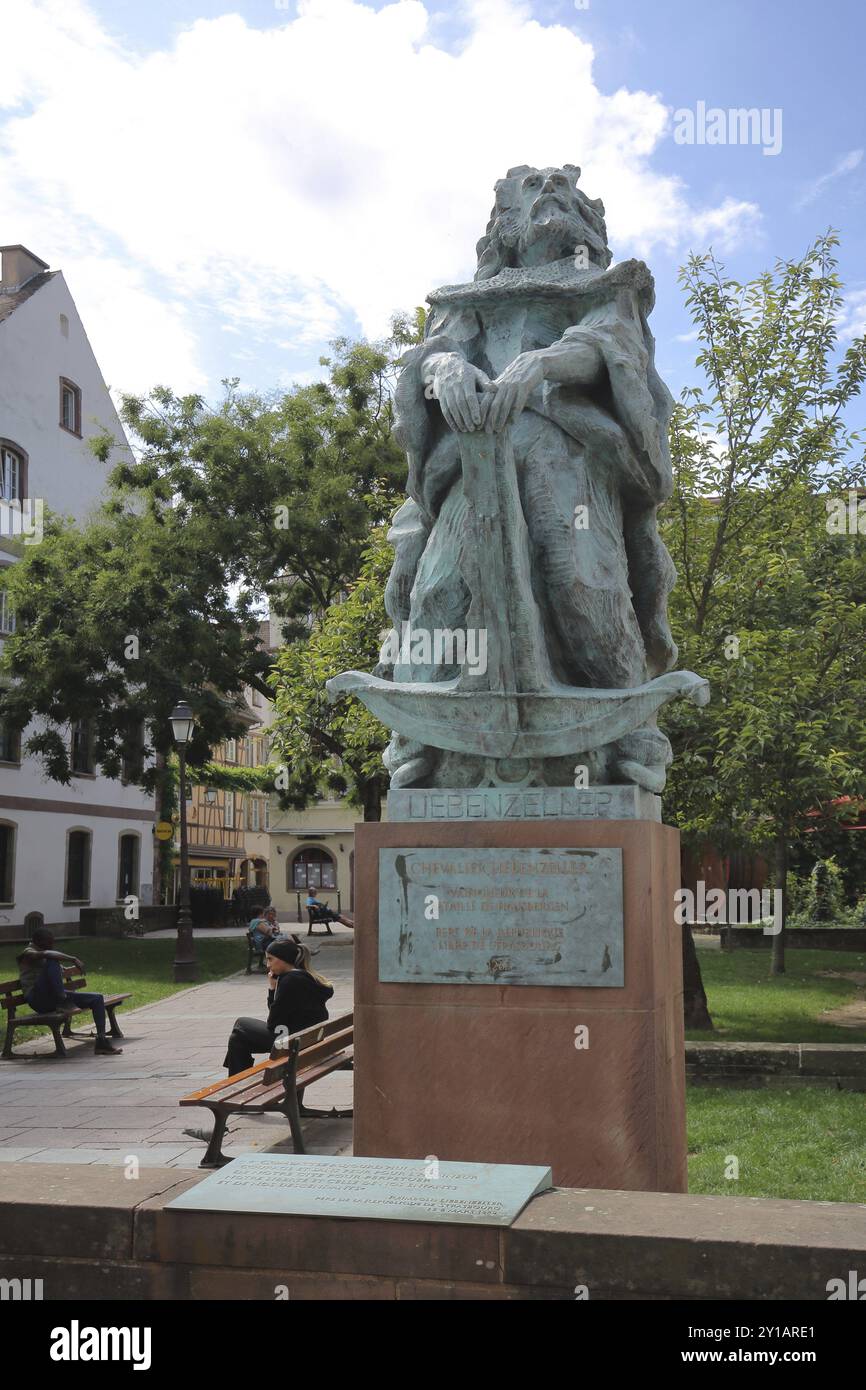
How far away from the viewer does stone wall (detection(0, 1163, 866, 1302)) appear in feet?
10.2

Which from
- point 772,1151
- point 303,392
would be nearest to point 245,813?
point 303,392

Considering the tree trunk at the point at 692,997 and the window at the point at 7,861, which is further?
the window at the point at 7,861

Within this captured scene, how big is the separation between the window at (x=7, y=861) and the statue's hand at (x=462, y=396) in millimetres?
28771

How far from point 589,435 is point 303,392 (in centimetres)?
2418

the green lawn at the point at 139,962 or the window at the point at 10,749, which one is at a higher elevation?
the window at the point at 10,749

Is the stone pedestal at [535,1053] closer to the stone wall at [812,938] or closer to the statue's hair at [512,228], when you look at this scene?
the statue's hair at [512,228]

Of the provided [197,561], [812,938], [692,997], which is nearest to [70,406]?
[197,561]

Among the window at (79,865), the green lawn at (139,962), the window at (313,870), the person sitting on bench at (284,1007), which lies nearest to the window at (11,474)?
the window at (79,865)

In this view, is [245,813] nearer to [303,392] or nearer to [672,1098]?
[303,392]

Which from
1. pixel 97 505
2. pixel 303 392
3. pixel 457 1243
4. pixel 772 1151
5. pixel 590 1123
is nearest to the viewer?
pixel 457 1243

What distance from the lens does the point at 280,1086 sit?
7.70 meters

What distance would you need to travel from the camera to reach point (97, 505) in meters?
35.7

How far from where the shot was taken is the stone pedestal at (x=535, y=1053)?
13.9 feet
